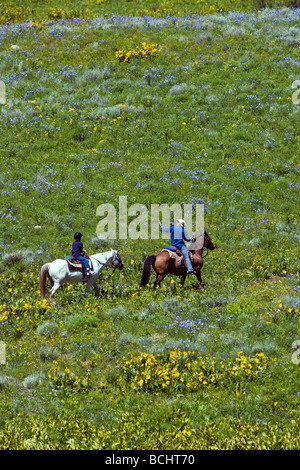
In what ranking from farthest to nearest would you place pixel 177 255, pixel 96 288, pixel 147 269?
pixel 177 255, pixel 96 288, pixel 147 269

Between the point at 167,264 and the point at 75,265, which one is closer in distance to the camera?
the point at 75,265

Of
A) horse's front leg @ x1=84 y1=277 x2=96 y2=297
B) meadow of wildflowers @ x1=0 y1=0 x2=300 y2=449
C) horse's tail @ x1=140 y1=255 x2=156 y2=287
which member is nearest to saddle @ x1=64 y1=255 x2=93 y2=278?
horse's front leg @ x1=84 y1=277 x2=96 y2=297

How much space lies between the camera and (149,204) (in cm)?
2180

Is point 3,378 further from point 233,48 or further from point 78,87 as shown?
point 233,48

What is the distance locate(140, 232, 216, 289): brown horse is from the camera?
15.4 meters

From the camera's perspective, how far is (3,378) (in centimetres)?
1163

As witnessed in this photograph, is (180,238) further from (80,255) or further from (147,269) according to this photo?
(80,255)

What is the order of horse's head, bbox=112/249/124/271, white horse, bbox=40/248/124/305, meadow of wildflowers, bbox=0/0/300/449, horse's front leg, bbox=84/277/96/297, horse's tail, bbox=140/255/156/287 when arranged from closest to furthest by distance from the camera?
1. meadow of wildflowers, bbox=0/0/300/449
2. white horse, bbox=40/248/124/305
3. horse's tail, bbox=140/255/156/287
4. horse's front leg, bbox=84/277/96/297
5. horse's head, bbox=112/249/124/271

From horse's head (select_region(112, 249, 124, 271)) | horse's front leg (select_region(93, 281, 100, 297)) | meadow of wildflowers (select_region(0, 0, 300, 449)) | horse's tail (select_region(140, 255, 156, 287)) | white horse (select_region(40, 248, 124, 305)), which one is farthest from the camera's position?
horse's head (select_region(112, 249, 124, 271))

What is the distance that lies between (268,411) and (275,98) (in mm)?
21276

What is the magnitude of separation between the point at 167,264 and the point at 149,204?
6747 mm

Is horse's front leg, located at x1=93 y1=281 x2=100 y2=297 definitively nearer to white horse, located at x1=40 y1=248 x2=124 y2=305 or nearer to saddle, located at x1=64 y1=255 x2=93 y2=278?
white horse, located at x1=40 y1=248 x2=124 y2=305

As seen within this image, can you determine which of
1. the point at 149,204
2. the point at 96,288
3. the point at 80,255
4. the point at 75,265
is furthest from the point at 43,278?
the point at 149,204

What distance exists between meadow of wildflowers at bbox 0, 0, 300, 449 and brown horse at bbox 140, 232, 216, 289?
17.5 inches
